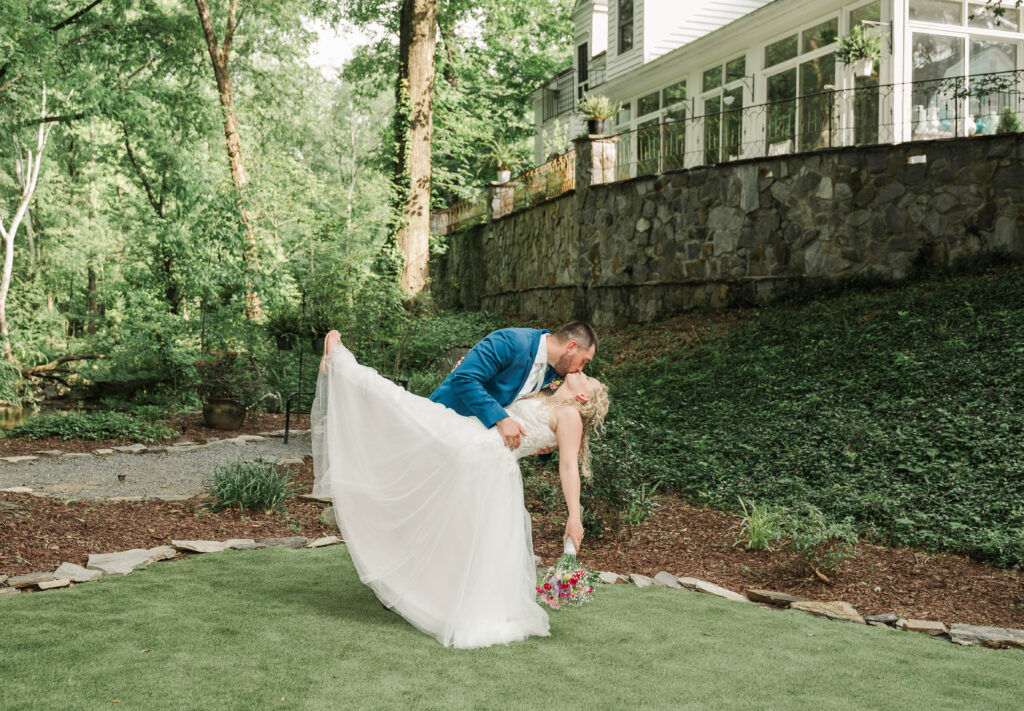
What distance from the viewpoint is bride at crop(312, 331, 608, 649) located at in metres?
3.75

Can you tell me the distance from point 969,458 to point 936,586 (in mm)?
2176

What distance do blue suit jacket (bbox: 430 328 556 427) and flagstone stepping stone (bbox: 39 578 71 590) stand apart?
2.44m

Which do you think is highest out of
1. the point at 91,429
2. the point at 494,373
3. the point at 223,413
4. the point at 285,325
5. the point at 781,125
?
the point at 781,125

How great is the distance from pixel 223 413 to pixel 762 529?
8.33 m

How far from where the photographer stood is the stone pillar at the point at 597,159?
1565 centimetres

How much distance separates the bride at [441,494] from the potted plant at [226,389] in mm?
8155

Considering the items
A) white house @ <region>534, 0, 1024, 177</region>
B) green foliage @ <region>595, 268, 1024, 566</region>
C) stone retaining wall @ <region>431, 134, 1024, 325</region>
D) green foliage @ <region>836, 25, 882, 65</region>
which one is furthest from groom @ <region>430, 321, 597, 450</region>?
green foliage @ <region>836, 25, 882, 65</region>

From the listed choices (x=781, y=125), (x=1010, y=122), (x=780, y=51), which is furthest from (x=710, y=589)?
(x=780, y=51)

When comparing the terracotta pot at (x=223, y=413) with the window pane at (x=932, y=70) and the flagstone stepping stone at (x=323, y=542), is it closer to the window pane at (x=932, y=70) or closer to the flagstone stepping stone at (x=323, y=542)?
the flagstone stepping stone at (x=323, y=542)

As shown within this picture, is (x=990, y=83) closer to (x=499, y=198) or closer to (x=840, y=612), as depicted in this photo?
(x=499, y=198)

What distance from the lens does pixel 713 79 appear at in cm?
2052

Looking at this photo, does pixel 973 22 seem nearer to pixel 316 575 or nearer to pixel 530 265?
pixel 530 265

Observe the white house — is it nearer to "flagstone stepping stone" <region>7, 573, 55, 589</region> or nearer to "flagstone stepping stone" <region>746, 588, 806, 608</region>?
"flagstone stepping stone" <region>746, 588, 806, 608</region>

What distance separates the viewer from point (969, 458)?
7027mm
